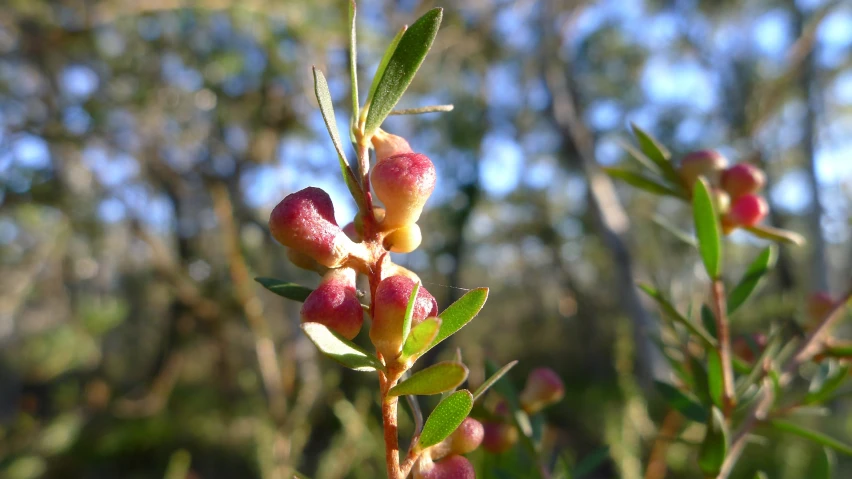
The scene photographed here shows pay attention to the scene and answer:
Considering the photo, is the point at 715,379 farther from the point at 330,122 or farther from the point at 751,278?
the point at 330,122

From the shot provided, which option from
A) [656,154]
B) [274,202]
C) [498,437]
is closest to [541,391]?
[498,437]

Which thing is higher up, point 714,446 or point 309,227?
point 309,227

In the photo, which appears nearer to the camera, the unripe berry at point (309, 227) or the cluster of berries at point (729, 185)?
the unripe berry at point (309, 227)

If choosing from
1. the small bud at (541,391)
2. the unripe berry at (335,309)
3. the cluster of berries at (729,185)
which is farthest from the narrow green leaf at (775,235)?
the unripe berry at (335,309)

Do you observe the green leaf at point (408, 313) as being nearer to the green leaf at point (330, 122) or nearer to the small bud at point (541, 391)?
the green leaf at point (330, 122)

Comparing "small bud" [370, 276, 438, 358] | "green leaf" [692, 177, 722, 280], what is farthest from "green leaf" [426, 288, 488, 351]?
"green leaf" [692, 177, 722, 280]

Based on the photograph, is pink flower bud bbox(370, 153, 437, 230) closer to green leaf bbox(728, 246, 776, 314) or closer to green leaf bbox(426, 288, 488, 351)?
green leaf bbox(426, 288, 488, 351)
